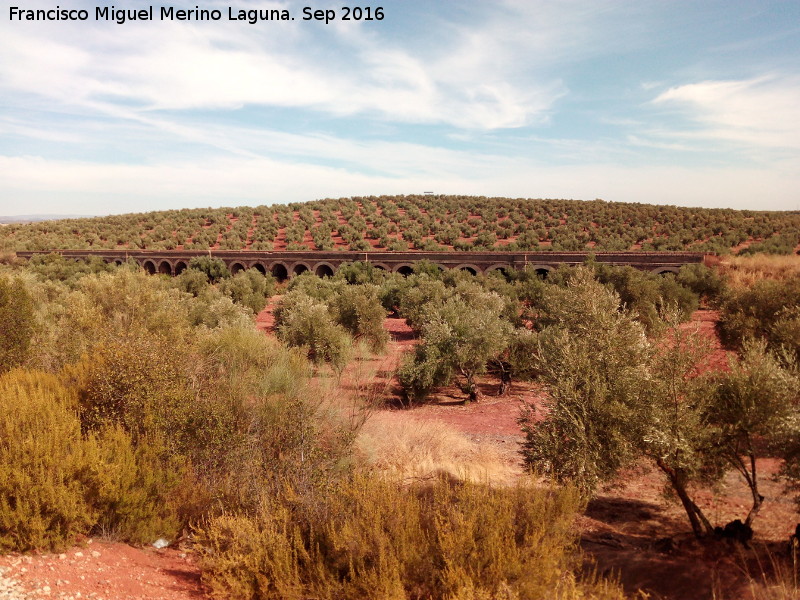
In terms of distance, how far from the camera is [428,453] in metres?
12.1

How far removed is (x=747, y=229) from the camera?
159 feet

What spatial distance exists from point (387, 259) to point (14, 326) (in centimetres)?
3013

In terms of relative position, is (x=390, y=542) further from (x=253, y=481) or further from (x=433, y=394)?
(x=433, y=394)

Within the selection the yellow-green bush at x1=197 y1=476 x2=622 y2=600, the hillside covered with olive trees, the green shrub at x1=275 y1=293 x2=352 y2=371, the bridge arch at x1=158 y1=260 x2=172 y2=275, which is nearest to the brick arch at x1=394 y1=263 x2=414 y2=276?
the hillside covered with olive trees

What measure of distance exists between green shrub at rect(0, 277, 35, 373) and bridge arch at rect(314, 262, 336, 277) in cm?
2945

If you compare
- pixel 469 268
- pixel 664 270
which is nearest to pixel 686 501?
pixel 664 270

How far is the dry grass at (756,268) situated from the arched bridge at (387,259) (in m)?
2.26

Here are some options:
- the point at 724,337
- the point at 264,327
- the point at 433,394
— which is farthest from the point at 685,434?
the point at 264,327

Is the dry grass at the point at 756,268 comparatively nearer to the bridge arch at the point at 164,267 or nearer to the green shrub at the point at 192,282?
the green shrub at the point at 192,282

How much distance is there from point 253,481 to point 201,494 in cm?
102

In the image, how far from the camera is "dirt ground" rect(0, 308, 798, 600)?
6293mm

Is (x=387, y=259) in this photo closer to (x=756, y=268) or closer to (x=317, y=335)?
(x=317, y=335)

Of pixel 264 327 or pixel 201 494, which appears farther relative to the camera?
pixel 264 327

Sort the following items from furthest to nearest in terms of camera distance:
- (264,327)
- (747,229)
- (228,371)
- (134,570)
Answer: (747,229) < (264,327) < (228,371) < (134,570)
